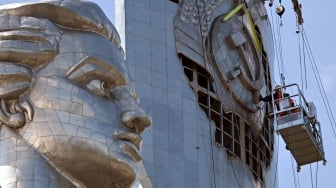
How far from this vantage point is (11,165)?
1891cm

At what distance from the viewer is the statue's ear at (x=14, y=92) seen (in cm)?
1938

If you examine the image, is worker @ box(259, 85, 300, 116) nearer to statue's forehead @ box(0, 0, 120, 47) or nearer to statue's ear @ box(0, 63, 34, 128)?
statue's forehead @ box(0, 0, 120, 47)

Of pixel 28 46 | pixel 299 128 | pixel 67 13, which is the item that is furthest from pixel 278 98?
pixel 28 46

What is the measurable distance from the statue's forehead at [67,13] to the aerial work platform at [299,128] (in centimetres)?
1406

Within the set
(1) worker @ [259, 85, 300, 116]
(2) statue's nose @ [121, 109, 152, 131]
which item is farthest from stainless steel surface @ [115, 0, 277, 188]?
(2) statue's nose @ [121, 109, 152, 131]

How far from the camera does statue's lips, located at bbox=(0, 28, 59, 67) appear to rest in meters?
19.6

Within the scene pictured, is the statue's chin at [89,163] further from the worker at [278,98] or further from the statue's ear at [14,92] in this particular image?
the worker at [278,98]

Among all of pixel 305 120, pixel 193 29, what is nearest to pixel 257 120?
pixel 305 120

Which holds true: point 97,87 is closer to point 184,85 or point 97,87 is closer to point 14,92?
point 14,92

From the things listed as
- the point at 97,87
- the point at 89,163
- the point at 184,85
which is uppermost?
the point at 184,85

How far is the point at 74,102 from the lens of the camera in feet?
63.7

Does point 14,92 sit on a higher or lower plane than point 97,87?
lower

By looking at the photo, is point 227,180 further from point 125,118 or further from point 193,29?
point 125,118

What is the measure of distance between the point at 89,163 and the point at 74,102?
89cm
